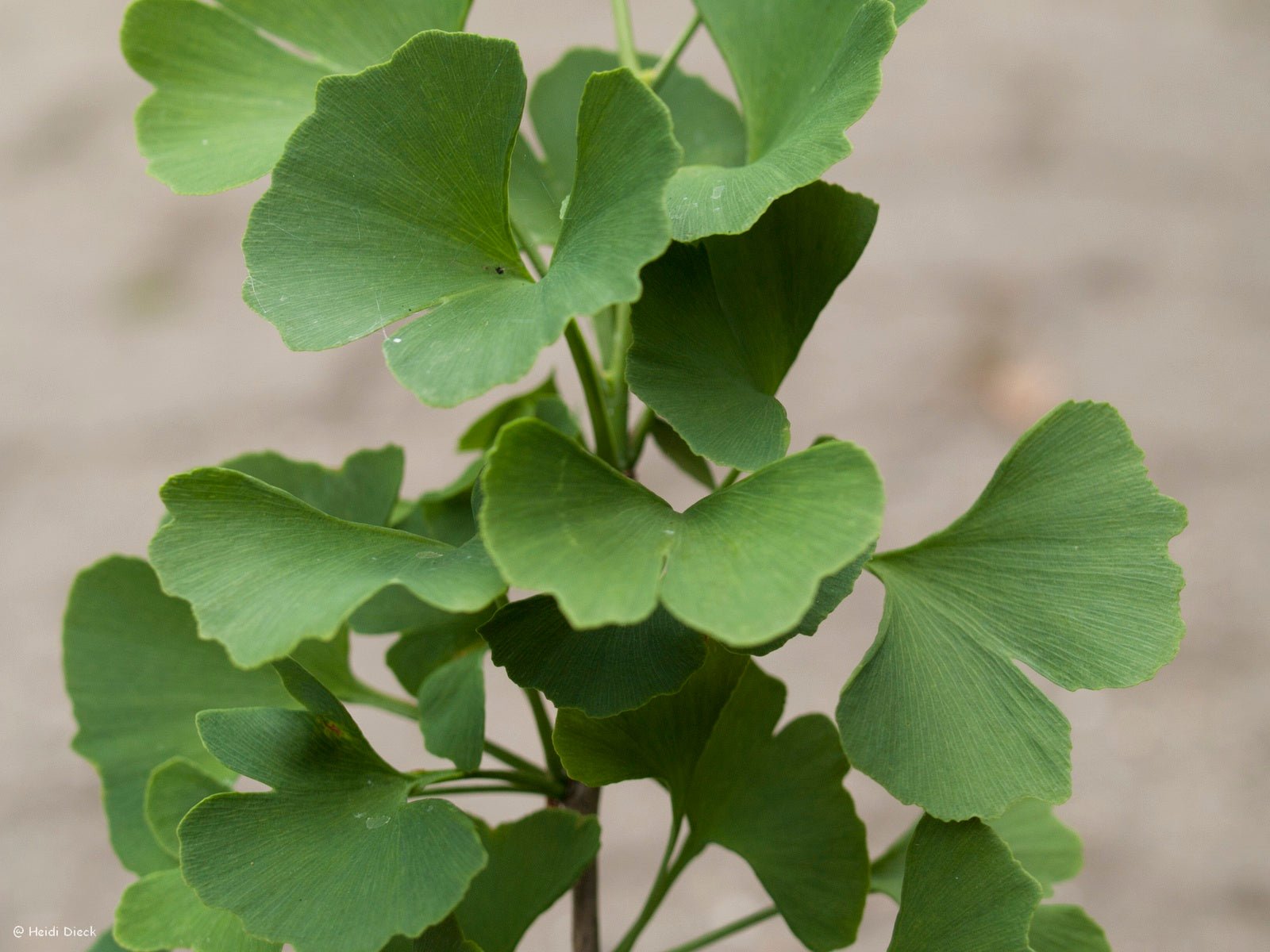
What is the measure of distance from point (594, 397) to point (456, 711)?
12 cm

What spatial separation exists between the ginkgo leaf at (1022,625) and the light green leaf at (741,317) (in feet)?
0.26

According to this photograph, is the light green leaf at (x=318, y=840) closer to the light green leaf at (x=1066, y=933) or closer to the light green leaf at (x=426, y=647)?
the light green leaf at (x=426, y=647)

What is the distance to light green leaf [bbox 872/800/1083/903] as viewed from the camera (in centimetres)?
50

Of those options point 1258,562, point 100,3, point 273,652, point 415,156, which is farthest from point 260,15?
point 100,3

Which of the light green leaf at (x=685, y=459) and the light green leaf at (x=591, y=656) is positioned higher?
the light green leaf at (x=591, y=656)

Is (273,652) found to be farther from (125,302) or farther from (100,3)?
(100,3)

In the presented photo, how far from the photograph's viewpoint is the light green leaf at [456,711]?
43cm

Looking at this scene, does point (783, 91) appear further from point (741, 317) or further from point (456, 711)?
point (456, 711)

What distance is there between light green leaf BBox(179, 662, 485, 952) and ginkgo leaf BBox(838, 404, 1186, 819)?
0.43ft

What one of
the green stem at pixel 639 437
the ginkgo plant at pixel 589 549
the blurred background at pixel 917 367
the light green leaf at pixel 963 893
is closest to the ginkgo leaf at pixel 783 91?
the ginkgo plant at pixel 589 549

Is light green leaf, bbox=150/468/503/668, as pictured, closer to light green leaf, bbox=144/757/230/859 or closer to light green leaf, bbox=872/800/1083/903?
light green leaf, bbox=144/757/230/859

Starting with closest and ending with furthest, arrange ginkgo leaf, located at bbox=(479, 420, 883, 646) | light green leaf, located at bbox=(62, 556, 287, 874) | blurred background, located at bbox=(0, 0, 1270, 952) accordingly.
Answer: ginkgo leaf, located at bbox=(479, 420, 883, 646) < light green leaf, located at bbox=(62, 556, 287, 874) < blurred background, located at bbox=(0, 0, 1270, 952)

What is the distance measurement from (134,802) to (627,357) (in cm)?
29

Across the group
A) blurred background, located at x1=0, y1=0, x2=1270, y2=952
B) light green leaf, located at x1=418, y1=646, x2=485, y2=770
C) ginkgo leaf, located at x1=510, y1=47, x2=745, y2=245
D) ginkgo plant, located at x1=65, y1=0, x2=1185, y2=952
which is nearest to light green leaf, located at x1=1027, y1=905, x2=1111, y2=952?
ginkgo plant, located at x1=65, y1=0, x2=1185, y2=952
